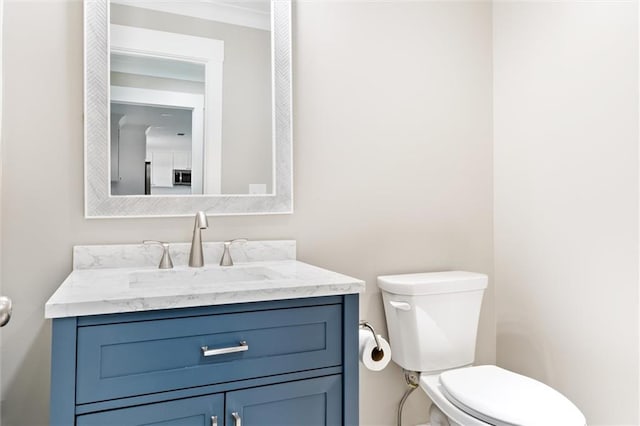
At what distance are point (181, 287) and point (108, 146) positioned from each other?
66 centimetres

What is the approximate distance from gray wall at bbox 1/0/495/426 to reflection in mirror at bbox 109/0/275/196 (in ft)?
0.41

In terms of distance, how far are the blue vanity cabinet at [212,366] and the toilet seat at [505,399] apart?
43cm

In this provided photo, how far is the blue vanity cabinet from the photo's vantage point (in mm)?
957

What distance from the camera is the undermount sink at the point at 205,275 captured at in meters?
1.41

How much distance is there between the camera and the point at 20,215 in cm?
139

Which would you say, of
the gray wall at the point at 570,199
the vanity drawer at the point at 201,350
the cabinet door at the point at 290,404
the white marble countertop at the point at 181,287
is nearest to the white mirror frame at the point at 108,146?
the white marble countertop at the point at 181,287

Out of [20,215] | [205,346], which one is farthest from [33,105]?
[205,346]

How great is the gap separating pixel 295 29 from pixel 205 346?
1275 mm

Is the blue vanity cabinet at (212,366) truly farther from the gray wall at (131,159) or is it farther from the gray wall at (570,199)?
the gray wall at (570,199)

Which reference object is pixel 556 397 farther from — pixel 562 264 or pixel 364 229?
pixel 364 229

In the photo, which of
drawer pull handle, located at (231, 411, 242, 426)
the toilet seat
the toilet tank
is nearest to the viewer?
drawer pull handle, located at (231, 411, 242, 426)

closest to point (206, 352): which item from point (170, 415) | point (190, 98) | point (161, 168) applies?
point (170, 415)

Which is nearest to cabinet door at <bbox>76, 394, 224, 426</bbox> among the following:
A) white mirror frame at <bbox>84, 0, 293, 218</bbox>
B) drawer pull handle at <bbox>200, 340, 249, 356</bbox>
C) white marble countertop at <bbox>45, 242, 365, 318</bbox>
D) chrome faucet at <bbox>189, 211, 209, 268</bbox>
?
drawer pull handle at <bbox>200, 340, 249, 356</bbox>

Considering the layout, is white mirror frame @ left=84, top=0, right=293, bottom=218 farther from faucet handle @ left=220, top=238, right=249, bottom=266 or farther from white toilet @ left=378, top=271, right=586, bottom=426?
white toilet @ left=378, top=271, right=586, bottom=426
